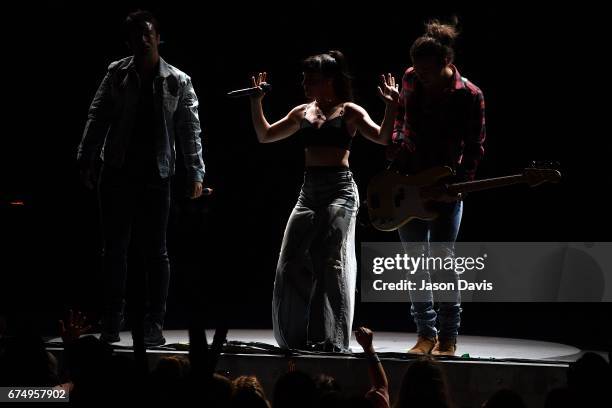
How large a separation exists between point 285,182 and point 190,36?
1.28 meters

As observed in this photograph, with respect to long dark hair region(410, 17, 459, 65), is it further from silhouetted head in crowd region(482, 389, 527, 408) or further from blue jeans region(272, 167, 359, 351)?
silhouetted head in crowd region(482, 389, 527, 408)

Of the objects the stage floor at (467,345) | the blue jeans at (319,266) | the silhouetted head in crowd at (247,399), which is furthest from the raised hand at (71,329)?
the blue jeans at (319,266)

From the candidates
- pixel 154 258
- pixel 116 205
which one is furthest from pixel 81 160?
pixel 154 258

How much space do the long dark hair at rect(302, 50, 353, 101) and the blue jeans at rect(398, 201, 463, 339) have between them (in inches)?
29.3

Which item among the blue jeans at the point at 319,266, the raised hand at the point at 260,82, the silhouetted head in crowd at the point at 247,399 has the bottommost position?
the silhouetted head in crowd at the point at 247,399

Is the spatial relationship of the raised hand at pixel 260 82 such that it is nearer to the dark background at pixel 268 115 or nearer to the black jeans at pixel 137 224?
the black jeans at pixel 137 224

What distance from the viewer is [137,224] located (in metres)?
4.46

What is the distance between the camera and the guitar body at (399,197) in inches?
161

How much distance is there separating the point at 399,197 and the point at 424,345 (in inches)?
27.6

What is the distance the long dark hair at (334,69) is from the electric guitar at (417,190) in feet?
1.62

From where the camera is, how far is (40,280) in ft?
20.7

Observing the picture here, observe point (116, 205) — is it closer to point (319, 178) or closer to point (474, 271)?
point (319, 178)

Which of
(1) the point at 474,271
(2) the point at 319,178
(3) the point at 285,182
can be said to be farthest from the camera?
(3) the point at 285,182

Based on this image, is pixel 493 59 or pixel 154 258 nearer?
pixel 154 258
